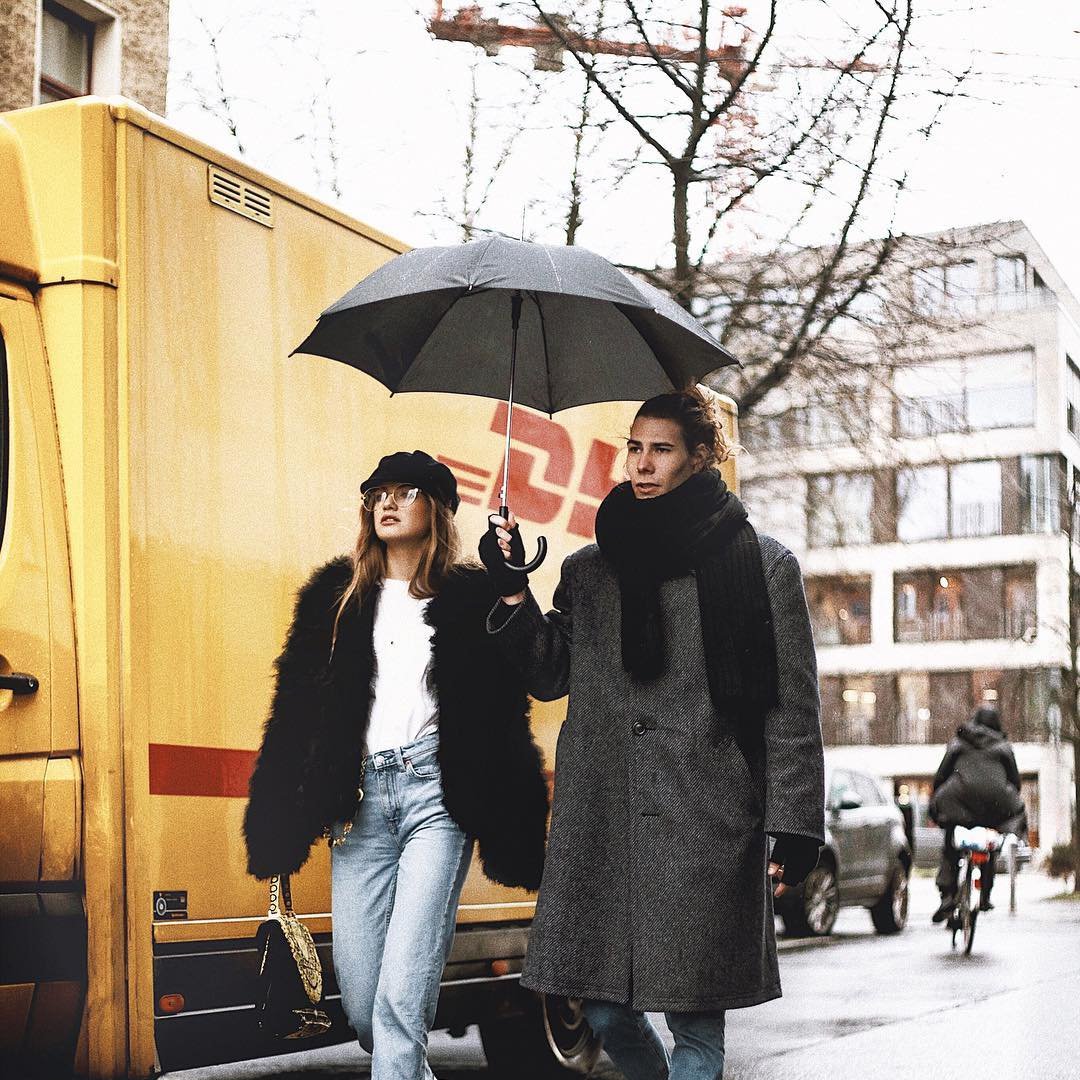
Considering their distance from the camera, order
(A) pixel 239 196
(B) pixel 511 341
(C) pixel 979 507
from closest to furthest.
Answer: (B) pixel 511 341
(A) pixel 239 196
(C) pixel 979 507

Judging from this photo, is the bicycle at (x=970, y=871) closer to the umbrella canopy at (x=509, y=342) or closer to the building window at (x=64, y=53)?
the building window at (x=64, y=53)

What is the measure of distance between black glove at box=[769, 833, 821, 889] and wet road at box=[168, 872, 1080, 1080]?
364cm

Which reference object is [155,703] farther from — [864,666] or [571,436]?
[864,666]

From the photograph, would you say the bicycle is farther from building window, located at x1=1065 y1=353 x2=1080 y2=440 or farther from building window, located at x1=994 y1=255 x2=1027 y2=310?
building window, located at x1=1065 y1=353 x2=1080 y2=440

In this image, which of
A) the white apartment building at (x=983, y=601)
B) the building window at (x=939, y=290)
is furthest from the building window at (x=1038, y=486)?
the building window at (x=939, y=290)

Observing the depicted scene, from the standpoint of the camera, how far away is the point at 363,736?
450 centimetres

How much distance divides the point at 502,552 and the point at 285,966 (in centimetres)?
131

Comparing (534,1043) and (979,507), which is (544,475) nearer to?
(534,1043)

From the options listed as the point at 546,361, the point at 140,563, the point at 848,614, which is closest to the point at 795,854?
the point at 546,361

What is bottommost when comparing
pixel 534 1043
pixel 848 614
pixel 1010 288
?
pixel 534 1043

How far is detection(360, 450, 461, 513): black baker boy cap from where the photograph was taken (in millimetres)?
4676

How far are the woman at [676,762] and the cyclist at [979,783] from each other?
9.83m

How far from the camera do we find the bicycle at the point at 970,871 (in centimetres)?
1367

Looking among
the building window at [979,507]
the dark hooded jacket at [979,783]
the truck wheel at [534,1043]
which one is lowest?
the truck wheel at [534,1043]
